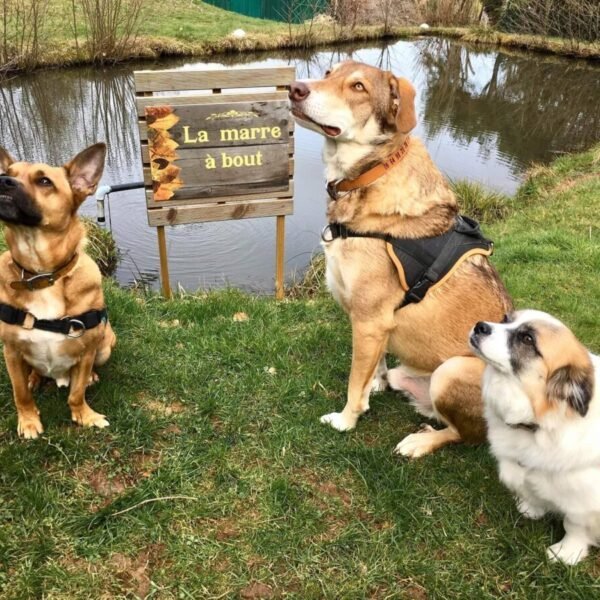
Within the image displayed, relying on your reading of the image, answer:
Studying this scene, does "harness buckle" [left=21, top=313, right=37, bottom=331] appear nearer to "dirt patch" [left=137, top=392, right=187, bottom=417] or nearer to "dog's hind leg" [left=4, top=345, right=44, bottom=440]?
"dog's hind leg" [left=4, top=345, right=44, bottom=440]

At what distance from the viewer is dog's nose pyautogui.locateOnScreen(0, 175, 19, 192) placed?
2555 millimetres

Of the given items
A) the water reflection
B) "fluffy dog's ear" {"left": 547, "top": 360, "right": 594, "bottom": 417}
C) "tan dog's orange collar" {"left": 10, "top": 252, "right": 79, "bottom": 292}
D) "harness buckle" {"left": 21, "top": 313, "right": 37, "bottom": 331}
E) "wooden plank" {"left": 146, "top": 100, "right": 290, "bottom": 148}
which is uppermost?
"wooden plank" {"left": 146, "top": 100, "right": 290, "bottom": 148}

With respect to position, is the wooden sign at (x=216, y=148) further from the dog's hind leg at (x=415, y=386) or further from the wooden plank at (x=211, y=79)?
the dog's hind leg at (x=415, y=386)

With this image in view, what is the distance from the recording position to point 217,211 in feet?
16.1

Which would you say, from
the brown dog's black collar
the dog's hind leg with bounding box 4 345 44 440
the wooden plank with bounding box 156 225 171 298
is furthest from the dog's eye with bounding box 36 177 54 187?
A: the brown dog's black collar

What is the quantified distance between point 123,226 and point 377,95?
5215 mm

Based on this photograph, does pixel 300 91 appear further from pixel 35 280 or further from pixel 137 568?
pixel 137 568

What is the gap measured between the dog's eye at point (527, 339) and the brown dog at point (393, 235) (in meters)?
0.52

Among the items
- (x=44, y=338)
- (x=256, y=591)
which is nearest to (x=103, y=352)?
(x=44, y=338)

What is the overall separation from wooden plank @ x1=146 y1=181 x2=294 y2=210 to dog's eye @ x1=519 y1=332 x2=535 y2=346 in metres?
3.13

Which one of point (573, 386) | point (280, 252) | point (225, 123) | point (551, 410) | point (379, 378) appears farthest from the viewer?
point (280, 252)

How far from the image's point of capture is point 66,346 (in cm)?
286

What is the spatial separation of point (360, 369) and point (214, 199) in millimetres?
2391

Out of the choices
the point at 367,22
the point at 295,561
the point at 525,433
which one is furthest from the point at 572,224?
the point at 367,22
